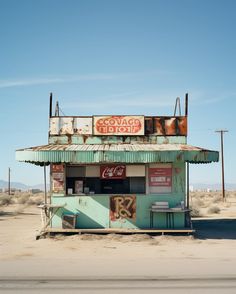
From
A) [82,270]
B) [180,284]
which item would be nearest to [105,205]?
[82,270]

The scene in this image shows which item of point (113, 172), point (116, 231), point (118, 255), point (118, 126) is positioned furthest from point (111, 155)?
point (118, 255)

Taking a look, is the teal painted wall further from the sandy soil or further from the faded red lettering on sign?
the sandy soil

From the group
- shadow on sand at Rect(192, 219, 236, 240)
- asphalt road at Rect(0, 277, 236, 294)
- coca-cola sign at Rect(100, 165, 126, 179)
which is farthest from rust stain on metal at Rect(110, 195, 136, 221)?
asphalt road at Rect(0, 277, 236, 294)

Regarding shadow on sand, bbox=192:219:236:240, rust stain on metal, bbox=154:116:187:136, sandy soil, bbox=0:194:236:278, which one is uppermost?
rust stain on metal, bbox=154:116:187:136

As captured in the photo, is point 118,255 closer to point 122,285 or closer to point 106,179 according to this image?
point 122,285

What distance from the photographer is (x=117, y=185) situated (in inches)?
714

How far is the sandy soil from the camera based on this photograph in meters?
10.5

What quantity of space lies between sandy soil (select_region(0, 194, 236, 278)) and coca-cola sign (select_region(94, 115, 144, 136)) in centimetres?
468

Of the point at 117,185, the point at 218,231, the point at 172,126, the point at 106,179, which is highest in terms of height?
the point at 172,126

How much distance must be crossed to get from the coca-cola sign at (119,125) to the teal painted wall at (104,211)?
2.99 meters

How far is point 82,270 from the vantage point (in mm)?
10648

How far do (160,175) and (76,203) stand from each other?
3.52m

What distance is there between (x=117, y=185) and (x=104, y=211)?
1.38 meters

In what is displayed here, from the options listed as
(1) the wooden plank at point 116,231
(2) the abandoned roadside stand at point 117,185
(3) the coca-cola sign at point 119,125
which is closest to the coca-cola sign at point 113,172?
(2) the abandoned roadside stand at point 117,185
